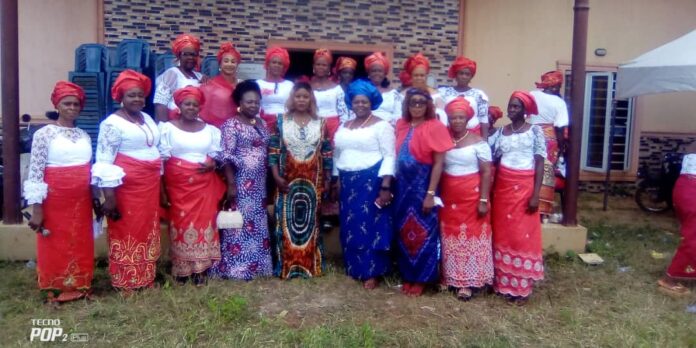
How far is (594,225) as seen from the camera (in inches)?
305

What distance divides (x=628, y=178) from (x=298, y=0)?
238 inches

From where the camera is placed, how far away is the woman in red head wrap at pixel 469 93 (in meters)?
5.54

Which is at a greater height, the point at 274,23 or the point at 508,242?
the point at 274,23

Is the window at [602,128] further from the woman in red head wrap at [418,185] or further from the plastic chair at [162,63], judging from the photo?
the plastic chair at [162,63]

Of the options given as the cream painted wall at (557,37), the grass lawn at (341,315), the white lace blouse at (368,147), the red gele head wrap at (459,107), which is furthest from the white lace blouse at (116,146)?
the cream painted wall at (557,37)

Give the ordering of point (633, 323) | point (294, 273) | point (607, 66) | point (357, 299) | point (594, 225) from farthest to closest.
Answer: point (607, 66) < point (594, 225) < point (294, 273) < point (357, 299) < point (633, 323)

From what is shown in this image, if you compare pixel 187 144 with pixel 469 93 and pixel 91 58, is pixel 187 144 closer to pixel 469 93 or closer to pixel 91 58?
pixel 469 93

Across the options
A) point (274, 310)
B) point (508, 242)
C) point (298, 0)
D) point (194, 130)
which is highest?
point (298, 0)

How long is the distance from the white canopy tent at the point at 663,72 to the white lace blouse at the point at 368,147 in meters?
3.78

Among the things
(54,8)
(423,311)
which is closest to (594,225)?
(423,311)

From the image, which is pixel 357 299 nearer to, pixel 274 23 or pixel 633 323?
pixel 633 323

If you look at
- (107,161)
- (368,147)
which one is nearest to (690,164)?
(368,147)

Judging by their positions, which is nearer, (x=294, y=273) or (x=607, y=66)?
(x=294, y=273)

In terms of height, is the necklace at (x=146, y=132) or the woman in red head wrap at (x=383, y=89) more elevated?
the woman in red head wrap at (x=383, y=89)
